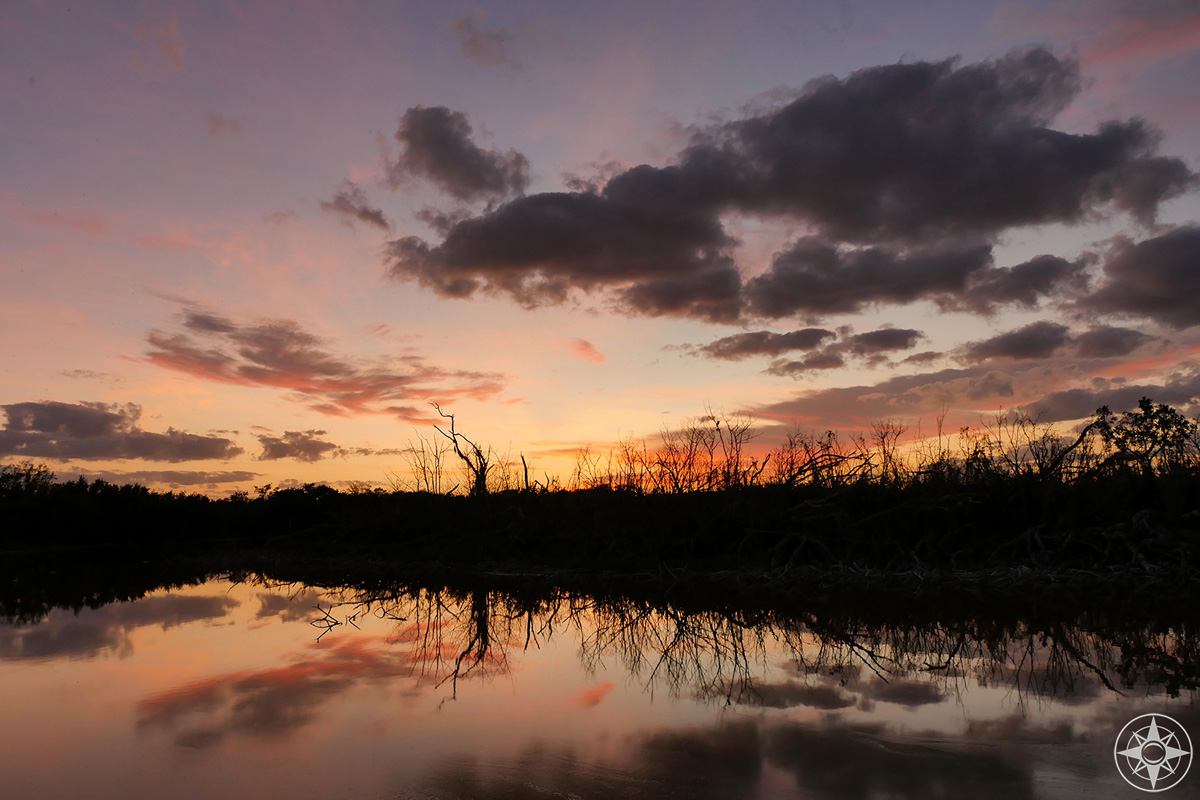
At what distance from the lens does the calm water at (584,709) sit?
4801 millimetres

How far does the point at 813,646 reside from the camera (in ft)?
30.5

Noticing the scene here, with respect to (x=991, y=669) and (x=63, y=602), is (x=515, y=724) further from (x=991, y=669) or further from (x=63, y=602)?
(x=63, y=602)

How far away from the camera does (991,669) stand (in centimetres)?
779

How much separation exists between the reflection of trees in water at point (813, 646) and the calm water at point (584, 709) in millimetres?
52

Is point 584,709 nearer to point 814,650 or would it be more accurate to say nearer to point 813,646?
point 814,650

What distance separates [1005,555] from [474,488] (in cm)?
1615

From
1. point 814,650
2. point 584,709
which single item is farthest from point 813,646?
point 584,709

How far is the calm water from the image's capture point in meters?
4.80

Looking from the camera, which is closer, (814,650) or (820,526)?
(814,650)

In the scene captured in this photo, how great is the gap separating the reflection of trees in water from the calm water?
0.17 feet

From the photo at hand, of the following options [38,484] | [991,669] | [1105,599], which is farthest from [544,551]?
[38,484]

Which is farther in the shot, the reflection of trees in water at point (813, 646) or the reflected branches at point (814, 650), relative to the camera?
the reflection of trees in water at point (813, 646)

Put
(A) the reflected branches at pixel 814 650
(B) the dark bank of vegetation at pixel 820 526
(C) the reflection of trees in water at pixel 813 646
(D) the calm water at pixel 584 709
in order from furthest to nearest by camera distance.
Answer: (B) the dark bank of vegetation at pixel 820 526 < (C) the reflection of trees in water at pixel 813 646 < (A) the reflected branches at pixel 814 650 < (D) the calm water at pixel 584 709

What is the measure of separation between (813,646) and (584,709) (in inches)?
150
